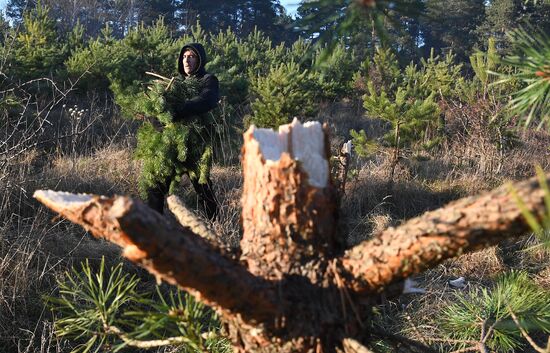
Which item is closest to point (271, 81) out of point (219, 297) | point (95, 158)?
point (95, 158)

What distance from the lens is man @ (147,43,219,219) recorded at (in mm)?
3795

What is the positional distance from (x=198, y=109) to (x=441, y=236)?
3176 mm

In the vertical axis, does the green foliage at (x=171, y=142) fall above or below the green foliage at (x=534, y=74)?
below

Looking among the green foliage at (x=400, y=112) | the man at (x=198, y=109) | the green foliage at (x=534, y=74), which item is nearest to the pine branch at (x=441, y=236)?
the green foliage at (x=534, y=74)

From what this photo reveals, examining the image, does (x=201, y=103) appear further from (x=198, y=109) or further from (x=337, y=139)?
(x=337, y=139)

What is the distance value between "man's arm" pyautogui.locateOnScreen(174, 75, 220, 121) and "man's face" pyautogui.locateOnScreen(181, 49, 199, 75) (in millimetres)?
233

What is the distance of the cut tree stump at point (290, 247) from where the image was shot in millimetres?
754

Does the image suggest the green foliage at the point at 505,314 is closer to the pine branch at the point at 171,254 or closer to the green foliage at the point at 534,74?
the green foliage at the point at 534,74

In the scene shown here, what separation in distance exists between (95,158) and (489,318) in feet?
16.6

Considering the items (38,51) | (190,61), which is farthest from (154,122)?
(38,51)

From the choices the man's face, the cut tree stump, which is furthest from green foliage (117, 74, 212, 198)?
the cut tree stump

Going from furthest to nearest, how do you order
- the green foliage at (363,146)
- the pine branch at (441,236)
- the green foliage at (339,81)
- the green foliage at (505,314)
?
the green foliage at (339,81)
the green foliage at (363,146)
the green foliage at (505,314)
the pine branch at (441,236)

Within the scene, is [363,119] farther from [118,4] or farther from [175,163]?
[118,4]

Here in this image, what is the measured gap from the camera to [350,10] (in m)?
0.84
